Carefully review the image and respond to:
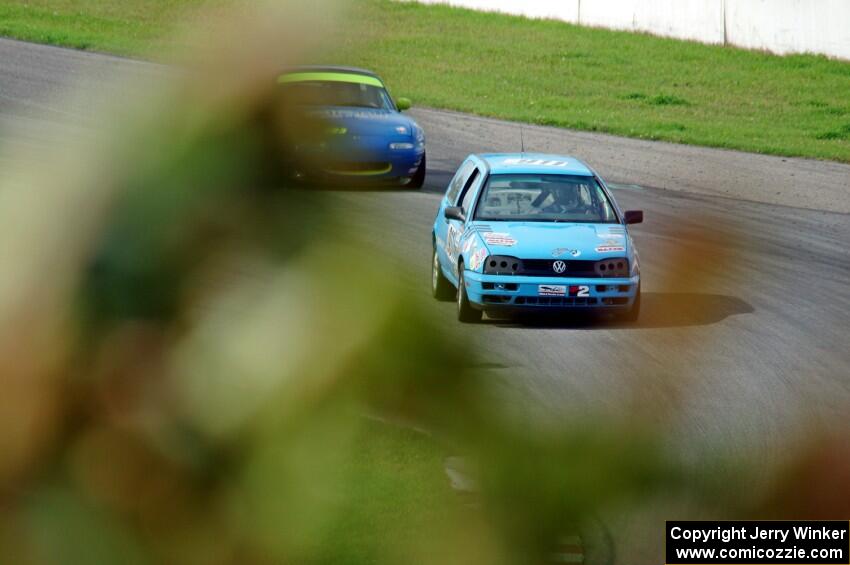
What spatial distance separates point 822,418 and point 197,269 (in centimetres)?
54

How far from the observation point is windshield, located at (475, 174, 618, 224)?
12938mm

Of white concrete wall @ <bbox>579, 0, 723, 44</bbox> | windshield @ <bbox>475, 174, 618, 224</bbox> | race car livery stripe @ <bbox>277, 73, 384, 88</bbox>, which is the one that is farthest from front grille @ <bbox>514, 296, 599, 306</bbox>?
A: white concrete wall @ <bbox>579, 0, 723, 44</bbox>

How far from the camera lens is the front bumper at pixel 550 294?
12219mm

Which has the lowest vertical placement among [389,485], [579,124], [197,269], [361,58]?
[579,124]

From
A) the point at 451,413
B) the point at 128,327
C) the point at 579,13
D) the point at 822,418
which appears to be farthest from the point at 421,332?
the point at 579,13

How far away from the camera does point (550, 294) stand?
12266mm

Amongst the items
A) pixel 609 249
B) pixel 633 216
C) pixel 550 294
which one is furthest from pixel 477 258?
pixel 633 216

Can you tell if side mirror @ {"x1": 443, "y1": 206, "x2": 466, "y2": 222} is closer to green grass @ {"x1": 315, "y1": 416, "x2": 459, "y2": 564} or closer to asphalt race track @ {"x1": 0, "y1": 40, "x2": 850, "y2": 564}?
asphalt race track @ {"x1": 0, "y1": 40, "x2": 850, "y2": 564}

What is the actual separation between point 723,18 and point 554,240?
2376 cm

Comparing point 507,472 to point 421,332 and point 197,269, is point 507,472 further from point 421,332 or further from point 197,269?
point 197,269

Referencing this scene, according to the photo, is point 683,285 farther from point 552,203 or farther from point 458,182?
point 458,182

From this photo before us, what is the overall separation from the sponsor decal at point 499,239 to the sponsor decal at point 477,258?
0.11 metres

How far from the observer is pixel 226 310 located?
106 cm

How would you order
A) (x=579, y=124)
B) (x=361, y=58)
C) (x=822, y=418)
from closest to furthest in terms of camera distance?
1. (x=361, y=58)
2. (x=822, y=418)
3. (x=579, y=124)
